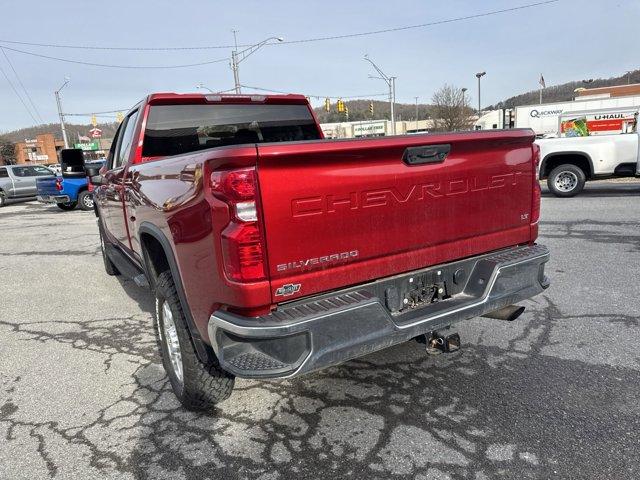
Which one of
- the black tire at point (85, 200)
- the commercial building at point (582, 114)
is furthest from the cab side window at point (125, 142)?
the black tire at point (85, 200)

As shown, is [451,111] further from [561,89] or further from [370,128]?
[561,89]

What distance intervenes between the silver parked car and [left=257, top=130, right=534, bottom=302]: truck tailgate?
70.5ft

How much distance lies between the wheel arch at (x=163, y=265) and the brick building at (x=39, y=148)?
9072cm

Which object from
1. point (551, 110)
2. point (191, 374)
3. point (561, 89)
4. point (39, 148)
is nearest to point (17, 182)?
point (191, 374)

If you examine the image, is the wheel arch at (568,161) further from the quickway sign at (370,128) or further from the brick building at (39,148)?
the brick building at (39,148)

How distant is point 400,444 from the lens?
8.40ft

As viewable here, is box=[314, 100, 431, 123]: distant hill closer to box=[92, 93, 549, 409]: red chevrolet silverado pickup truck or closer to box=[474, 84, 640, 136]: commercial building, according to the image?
box=[474, 84, 640, 136]: commercial building

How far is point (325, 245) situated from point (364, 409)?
1.19m

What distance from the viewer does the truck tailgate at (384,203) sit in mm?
2215

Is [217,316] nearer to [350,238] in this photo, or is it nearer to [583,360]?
[350,238]

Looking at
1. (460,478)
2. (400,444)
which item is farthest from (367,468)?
(460,478)

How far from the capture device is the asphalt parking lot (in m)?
2.44

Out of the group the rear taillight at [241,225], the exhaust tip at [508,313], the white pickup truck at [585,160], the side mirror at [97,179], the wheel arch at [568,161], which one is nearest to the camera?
the rear taillight at [241,225]

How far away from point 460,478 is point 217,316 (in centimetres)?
140
